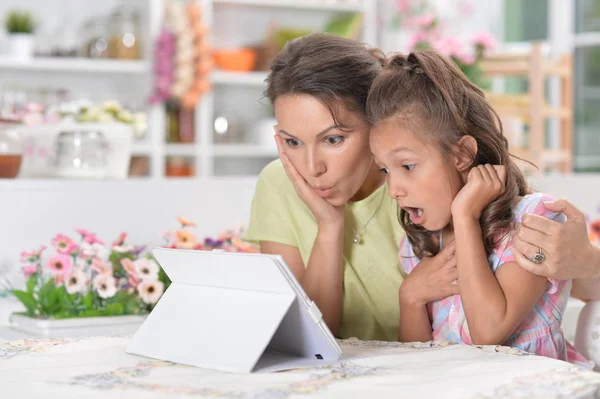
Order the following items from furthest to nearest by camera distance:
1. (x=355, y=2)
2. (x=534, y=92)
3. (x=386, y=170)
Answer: (x=355, y=2) → (x=534, y=92) → (x=386, y=170)

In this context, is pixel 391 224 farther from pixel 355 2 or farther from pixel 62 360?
pixel 355 2

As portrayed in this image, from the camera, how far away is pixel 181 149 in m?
4.96

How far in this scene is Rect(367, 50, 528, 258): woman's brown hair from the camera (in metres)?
1.47

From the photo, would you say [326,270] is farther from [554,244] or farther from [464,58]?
[464,58]

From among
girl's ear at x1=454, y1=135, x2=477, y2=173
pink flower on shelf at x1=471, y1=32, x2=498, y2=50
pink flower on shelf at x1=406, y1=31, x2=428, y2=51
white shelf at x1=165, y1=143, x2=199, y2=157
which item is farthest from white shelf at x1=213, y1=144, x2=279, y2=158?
girl's ear at x1=454, y1=135, x2=477, y2=173

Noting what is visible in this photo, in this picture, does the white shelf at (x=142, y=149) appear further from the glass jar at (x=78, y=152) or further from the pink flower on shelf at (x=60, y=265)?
the pink flower on shelf at (x=60, y=265)

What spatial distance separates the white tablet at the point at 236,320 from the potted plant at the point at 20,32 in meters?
3.50

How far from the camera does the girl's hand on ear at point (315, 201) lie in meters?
1.68

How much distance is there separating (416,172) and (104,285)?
0.80m

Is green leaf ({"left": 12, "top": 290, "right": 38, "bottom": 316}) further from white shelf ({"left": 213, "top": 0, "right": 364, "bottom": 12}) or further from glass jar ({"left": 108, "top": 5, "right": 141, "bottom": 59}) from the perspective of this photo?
white shelf ({"left": 213, "top": 0, "right": 364, "bottom": 12})

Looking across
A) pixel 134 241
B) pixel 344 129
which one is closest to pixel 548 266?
pixel 344 129

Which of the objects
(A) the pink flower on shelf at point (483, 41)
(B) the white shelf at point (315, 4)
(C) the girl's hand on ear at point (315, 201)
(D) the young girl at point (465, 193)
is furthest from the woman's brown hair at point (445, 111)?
(B) the white shelf at point (315, 4)

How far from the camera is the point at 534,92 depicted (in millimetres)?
4551

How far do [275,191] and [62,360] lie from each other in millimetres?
752
